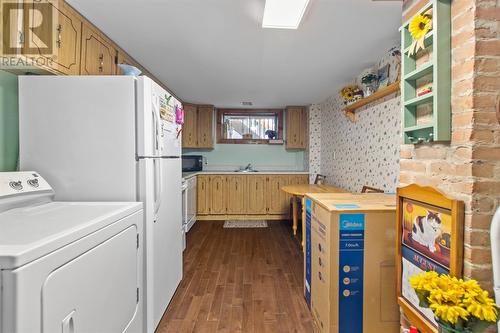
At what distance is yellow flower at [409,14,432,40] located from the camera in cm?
127

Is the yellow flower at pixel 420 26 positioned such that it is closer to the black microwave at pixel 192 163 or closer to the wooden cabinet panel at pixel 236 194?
the wooden cabinet panel at pixel 236 194

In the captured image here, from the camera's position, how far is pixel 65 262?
92cm

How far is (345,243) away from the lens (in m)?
1.64

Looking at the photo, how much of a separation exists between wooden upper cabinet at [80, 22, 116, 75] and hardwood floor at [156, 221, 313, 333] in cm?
212

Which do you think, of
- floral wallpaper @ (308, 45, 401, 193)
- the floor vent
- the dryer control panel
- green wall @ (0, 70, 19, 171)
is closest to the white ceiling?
floral wallpaper @ (308, 45, 401, 193)

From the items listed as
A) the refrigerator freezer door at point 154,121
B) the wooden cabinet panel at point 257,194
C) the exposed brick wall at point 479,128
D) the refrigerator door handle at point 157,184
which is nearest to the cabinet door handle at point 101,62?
the refrigerator freezer door at point 154,121

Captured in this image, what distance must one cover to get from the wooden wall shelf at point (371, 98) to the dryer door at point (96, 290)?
2460mm

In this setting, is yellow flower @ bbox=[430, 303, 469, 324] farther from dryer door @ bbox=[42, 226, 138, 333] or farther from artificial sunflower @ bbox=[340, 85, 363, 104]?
artificial sunflower @ bbox=[340, 85, 363, 104]

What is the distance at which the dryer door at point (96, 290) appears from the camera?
871mm

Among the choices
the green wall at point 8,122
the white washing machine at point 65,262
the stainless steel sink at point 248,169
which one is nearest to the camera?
the white washing machine at point 65,262

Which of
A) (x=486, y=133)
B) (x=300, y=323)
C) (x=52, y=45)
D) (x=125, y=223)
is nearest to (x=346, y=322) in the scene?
(x=300, y=323)

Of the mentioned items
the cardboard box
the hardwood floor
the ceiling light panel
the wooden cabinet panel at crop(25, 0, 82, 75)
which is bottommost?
the hardwood floor

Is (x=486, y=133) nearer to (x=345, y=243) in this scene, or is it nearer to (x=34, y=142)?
(x=345, y=243)

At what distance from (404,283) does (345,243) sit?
1.22 ft
